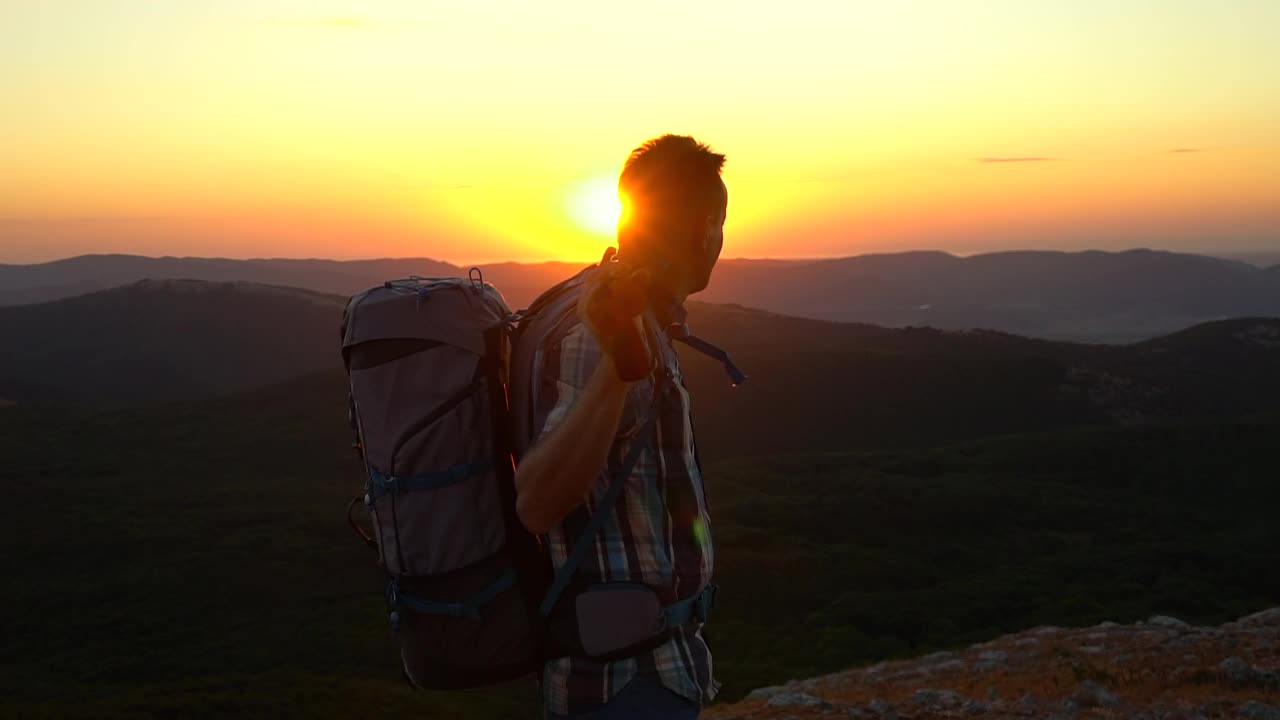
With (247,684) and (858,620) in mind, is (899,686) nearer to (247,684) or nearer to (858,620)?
(247,684)

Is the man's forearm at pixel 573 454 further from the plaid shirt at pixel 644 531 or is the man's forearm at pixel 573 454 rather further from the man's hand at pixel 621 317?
the plaid shirt at pixel 644 531

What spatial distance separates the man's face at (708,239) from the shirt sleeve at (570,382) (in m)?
0.36

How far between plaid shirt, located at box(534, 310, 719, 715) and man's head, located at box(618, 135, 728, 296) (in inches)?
7.7

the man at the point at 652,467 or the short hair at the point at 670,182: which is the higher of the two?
the short hair at the point at 670,182

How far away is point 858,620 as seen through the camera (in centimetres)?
3114

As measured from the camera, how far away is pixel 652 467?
120 inches

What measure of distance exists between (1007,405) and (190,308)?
109 meters

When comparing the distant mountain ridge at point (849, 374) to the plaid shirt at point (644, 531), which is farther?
the distant mountain ridge at point (849, 374)

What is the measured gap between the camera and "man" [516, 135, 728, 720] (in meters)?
2.94

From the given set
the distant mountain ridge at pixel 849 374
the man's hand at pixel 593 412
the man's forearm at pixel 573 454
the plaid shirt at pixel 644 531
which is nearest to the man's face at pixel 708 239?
the plaid shirt at pixel 644 531

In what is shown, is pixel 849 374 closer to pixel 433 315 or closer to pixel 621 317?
pixel 433 315

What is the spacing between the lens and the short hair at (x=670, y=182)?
3080 mm

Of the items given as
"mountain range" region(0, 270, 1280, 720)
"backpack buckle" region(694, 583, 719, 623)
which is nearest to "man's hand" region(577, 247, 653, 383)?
"backpack buckle" region(694, 583, 719, 623)

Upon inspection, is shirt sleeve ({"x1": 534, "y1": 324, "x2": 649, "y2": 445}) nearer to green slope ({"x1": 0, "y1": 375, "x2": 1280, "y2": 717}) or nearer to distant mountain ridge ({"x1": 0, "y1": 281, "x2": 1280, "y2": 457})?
green slope ({"x1": 0, "y1": 375, "x2": 1280, "y2": 717})
